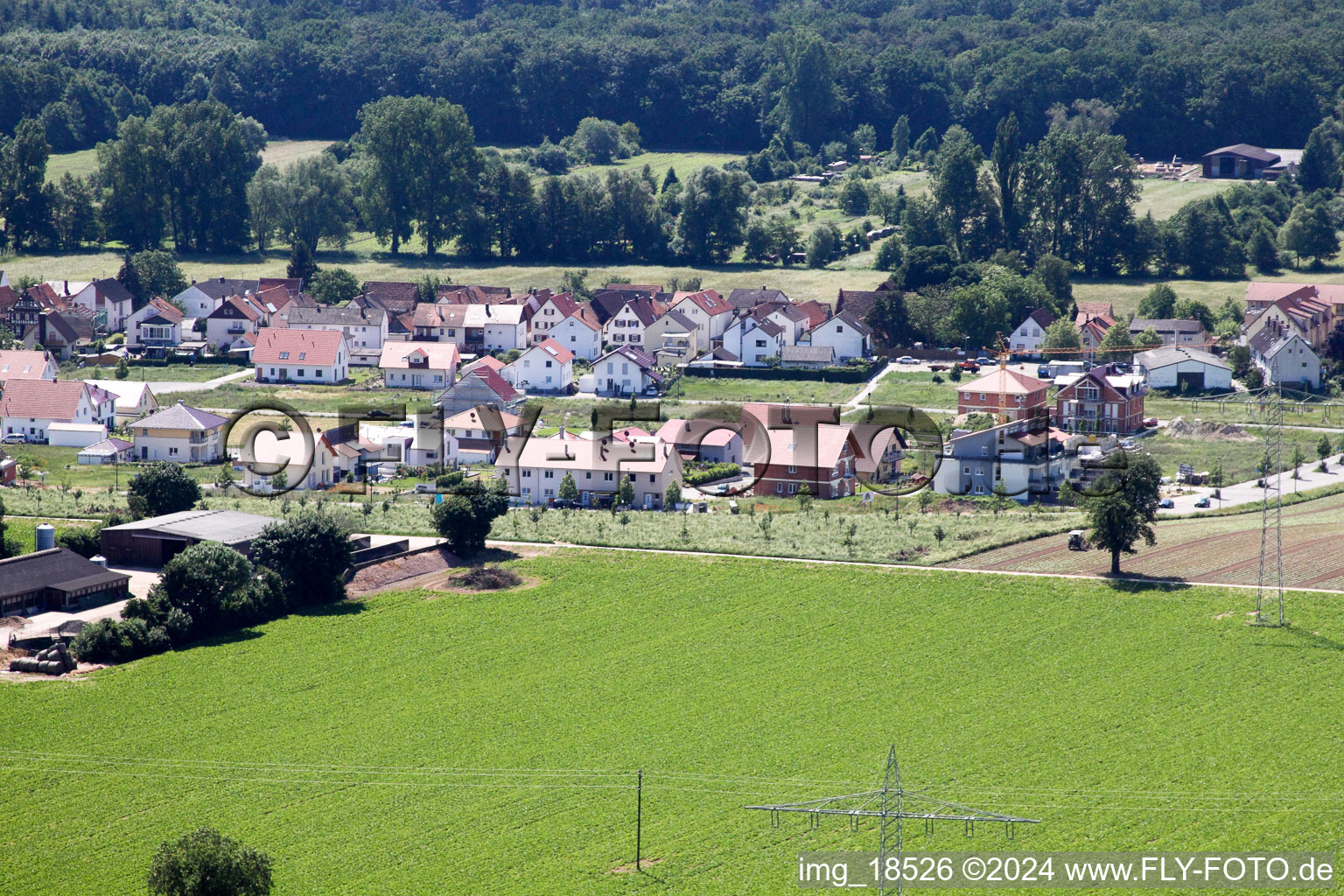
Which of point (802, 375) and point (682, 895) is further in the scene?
point (802, 375)

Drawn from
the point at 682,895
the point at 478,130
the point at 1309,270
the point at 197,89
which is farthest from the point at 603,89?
the point at 682,895

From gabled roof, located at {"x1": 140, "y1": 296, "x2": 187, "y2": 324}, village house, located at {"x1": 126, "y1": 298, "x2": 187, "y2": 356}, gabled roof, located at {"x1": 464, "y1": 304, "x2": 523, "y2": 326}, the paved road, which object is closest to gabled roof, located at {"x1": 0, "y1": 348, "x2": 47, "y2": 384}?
village house, located at {"x1": 126, "y1": 298, "x2": 187, "y2": 356}

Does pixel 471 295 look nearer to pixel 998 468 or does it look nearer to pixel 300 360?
pixel 300 360

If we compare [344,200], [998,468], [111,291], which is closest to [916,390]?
[998,468]

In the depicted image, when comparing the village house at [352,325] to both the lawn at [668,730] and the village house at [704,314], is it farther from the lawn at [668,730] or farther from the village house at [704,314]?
the lawn at [668,730]

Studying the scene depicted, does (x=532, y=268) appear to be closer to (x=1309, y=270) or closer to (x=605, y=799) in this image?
(x=1309, y=270)

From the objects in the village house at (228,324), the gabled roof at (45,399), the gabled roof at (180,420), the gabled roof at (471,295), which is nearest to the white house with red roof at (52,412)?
the gabled roof at (45,399)

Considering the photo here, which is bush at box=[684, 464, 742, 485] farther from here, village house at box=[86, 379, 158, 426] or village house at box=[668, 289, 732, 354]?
village house at box=[86, 379, 158, 426]

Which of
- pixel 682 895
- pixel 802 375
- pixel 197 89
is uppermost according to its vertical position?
pixel 197 89
